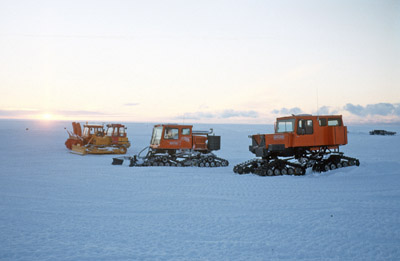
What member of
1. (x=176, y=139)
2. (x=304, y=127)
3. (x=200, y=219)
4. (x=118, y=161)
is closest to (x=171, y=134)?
(x=176, y=139)

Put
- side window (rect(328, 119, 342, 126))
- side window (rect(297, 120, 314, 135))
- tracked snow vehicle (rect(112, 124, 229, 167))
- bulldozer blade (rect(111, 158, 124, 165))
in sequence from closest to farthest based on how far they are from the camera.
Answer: side window (rect(297, 120, 314, 135)) < side window (rect(328, 119, 342, 126)) < bulldozer blade (rect(111, 158, 124, 165)) < tracked snow vehicle (rect(112, 124, 229, 167))

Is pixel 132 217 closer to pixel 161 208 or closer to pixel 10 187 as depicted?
pixel 161 208

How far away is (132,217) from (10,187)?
6148mm

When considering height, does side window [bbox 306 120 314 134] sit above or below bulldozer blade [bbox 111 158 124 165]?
above

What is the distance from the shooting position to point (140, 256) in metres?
5.04

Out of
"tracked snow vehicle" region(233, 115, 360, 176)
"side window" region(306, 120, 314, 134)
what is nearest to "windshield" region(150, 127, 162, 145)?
"tracked snow vehicle" region(233, 115, 360, 176)

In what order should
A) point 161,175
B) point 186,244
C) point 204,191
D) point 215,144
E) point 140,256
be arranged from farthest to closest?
point 215,144 → point 161,175 → point 204,191 → point 186,244 → point 140,256

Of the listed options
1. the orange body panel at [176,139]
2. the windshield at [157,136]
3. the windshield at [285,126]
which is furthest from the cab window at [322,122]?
the windshield at [157,136]

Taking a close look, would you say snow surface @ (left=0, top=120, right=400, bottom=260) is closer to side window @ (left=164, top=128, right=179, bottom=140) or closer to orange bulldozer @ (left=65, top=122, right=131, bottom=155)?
side window @ (left=164, top=128, right=179, bottom=140)

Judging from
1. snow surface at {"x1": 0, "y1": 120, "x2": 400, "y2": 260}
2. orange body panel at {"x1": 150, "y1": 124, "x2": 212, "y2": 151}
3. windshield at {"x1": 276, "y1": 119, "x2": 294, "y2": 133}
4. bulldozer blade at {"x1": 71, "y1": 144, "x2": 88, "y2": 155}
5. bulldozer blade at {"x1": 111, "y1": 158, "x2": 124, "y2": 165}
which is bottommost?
snow surface at {"x1": 0, "y1": 120, "x2": 400, "y2": 260}

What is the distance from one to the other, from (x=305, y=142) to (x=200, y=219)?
9130 millimetres

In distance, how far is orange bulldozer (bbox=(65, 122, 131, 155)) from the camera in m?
23.9

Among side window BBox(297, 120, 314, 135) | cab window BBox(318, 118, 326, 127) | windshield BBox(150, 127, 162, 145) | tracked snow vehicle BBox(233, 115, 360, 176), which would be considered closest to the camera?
tracked snow vehicle BBox(233, 115, 360, 176)

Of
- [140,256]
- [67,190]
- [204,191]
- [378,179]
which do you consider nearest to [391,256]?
[140,256]
